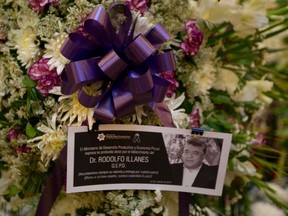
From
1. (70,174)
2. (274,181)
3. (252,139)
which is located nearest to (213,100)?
(252,139)

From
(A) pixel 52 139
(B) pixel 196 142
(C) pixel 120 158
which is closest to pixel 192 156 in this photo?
(B) pixel 196 142

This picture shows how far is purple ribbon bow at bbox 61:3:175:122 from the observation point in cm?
71

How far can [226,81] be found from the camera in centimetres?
100

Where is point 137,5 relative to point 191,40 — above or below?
above

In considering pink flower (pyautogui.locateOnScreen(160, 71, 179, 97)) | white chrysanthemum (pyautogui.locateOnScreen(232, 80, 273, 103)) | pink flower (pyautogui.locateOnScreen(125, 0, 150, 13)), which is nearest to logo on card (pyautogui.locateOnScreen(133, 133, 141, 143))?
pink flower (pyautogui.locateOnScreen(160, 71, 179, 97))

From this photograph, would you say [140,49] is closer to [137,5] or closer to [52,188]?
[137,5]

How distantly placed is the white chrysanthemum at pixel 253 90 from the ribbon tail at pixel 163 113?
11.6 inches

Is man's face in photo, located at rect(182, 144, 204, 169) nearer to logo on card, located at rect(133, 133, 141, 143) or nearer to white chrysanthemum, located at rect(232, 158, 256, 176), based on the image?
logo on card, located at rect(133, 133, 141, 143)

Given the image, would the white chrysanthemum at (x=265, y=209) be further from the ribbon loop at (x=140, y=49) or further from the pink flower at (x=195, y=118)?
the ribbon loop at (x=140, y=49)

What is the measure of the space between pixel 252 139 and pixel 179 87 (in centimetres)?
24

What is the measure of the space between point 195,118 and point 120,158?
7.1 inches

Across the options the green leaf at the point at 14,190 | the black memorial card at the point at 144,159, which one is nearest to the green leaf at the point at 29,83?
the black memorial card at the point at 144,159

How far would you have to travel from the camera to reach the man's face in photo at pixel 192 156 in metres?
0.80

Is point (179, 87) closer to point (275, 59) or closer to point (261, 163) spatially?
point (261, 163)
